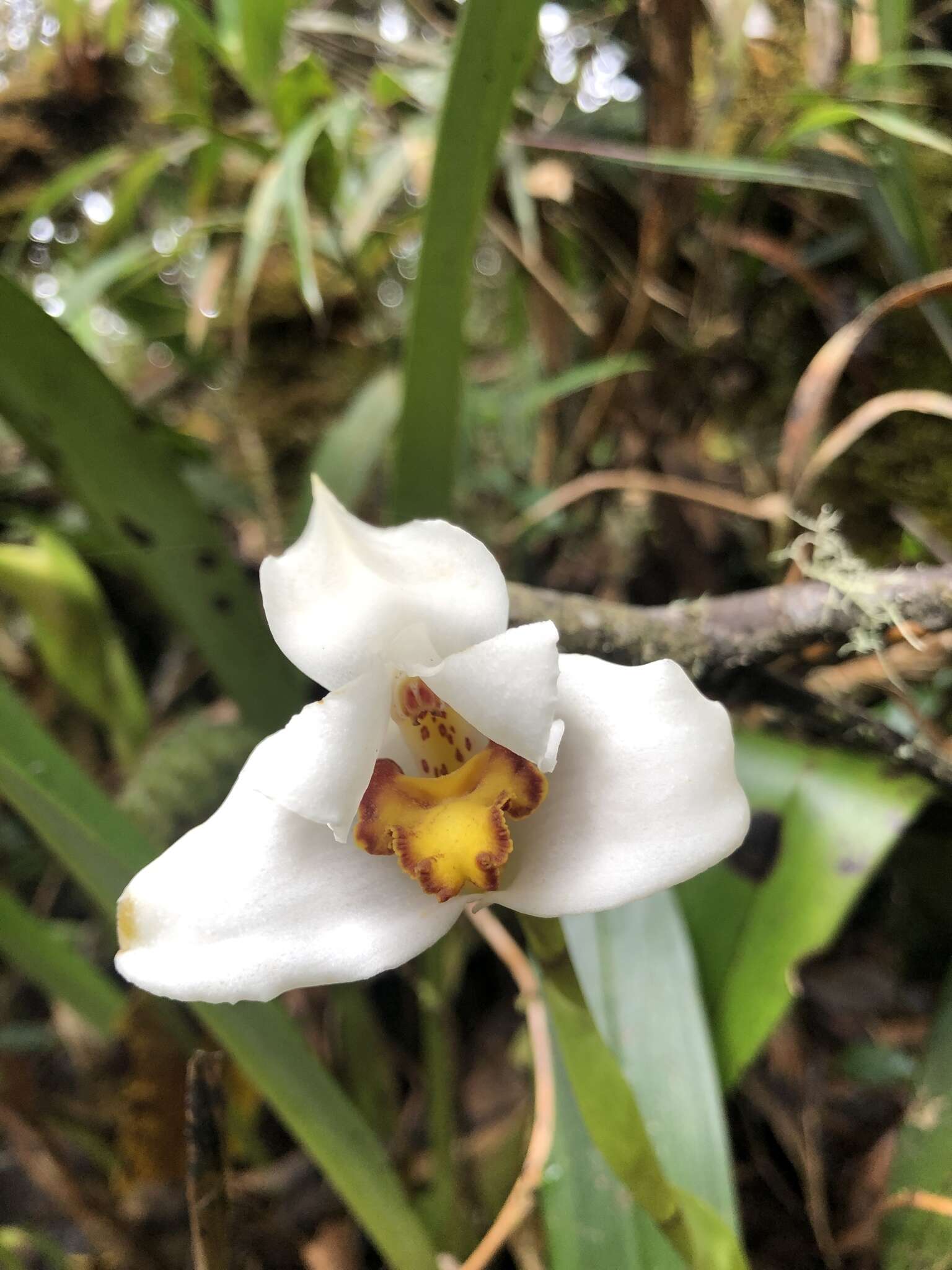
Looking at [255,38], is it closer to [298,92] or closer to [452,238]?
[298,92]

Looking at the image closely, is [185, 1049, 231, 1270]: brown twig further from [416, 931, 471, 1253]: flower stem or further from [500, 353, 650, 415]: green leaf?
[500, 353, 650, 415]: green leaf

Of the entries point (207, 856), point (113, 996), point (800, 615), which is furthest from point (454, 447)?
point (113, 996)

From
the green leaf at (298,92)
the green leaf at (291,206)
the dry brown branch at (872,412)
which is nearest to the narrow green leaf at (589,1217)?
the dry brown branch at (872,412)

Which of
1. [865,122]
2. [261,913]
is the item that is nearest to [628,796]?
[261,913]

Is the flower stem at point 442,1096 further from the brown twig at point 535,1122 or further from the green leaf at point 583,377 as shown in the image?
the green leaf at point 583,377

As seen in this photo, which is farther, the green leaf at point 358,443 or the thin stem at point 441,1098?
the green leaf at point 358,443

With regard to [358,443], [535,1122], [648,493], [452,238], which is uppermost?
[452,238]
